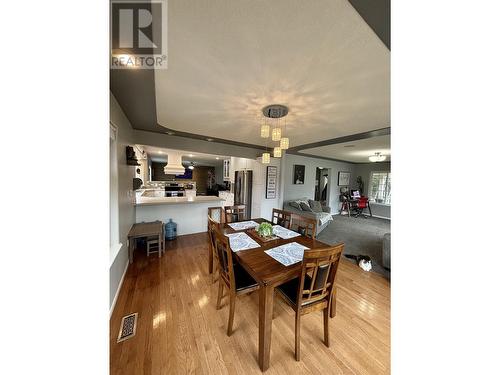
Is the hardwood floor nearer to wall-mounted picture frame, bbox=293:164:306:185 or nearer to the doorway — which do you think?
wall-mounted picture frame, bbox=293:164:306:185

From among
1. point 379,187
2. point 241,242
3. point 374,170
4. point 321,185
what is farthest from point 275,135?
point 379,187

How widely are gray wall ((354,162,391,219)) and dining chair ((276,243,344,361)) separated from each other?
6.56 metres

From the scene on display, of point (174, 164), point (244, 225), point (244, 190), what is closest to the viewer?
point (244, 225)

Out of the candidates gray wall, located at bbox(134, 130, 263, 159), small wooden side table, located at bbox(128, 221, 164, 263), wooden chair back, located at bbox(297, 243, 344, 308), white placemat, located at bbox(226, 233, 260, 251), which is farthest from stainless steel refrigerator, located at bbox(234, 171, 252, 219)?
wooden chair back, located at bbox(297, 243, 344, 308)

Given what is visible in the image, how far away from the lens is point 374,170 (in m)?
6.61

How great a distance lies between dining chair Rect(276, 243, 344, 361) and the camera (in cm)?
111

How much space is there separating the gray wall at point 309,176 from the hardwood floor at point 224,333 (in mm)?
3213

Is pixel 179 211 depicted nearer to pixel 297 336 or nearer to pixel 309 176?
pixel 297 336

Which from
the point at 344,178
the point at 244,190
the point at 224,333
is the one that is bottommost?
the point at 224,333

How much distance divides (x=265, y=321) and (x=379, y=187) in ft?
25.1

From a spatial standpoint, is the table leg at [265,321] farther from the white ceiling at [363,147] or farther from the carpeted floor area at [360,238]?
the white ceiling at [363,147]
